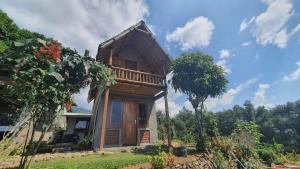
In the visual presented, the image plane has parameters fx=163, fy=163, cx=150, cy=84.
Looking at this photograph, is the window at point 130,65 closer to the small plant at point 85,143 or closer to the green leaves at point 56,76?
the small plant at point 85,143

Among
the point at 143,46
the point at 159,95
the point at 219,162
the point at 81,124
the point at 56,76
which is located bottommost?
the point at 219,162

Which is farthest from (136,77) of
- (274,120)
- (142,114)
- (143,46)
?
(274,120)

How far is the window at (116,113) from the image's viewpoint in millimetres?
11031

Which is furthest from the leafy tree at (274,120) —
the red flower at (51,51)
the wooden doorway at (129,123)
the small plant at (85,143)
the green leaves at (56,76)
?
the red flower at (51,51)

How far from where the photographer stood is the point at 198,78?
10.6 metres

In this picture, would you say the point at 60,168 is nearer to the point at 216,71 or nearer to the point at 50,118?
the point at 50,118

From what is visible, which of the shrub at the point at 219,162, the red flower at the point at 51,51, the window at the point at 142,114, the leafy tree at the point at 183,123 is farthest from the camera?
the leafy tree at the point at 183,123

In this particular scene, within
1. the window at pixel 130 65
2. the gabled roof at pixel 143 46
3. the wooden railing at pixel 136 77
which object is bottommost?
the wooden railing at pixel 136 77

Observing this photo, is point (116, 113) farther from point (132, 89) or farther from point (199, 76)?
point (199, 76)

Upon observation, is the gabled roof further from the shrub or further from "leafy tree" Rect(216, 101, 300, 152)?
"leafy tree" Rect(216, 101, 300, 152)

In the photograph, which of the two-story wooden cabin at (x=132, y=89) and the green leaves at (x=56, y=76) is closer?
the green leaves at (x=56, y=76)

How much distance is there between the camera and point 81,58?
4855 millimetres

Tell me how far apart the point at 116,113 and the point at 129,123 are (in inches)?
45.5

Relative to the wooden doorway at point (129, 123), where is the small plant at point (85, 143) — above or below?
below
